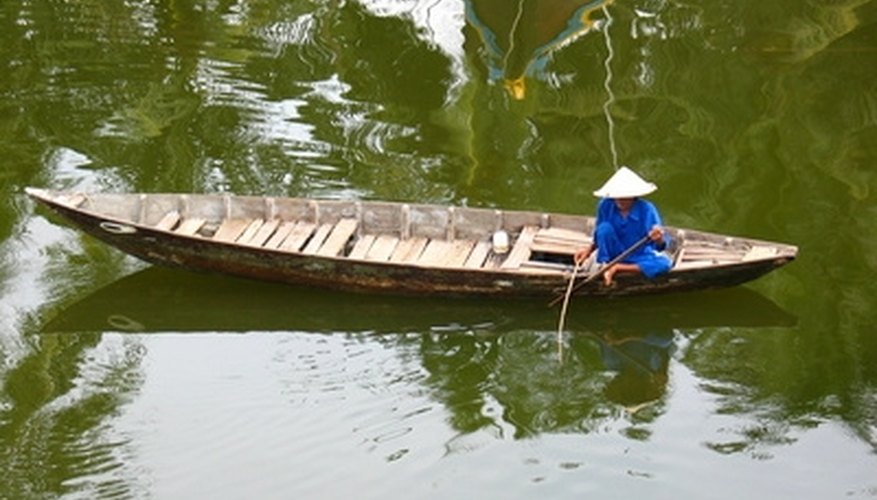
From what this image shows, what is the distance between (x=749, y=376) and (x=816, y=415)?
55 centimetres

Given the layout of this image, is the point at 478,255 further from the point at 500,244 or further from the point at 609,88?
the point at 609,88

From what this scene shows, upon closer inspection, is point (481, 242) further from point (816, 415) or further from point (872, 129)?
point (872, 129)

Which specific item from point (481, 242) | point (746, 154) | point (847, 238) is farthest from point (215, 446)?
point (746, 154)

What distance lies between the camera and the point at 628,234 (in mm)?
8750

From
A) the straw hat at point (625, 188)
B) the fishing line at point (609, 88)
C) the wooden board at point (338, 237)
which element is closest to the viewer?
the straw hat at point (625, 188)

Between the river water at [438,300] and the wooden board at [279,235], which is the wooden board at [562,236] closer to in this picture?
the river water at [438,300]

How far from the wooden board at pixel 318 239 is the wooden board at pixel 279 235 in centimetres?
18

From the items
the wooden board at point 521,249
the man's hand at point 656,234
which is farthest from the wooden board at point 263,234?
the man's hand at point 656,234

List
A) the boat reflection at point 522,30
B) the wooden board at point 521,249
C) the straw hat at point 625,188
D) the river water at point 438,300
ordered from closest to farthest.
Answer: the river water at point 438,300, the straw hat at point 625,188, the wooden board at point 521,249, the boat reflection at point 522,30

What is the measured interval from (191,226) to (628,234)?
294 cm

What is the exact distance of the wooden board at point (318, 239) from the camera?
918 centimetres

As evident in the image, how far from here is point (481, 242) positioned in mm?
9508

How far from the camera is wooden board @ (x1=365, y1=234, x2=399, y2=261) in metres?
9.18

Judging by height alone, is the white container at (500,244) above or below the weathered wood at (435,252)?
above
